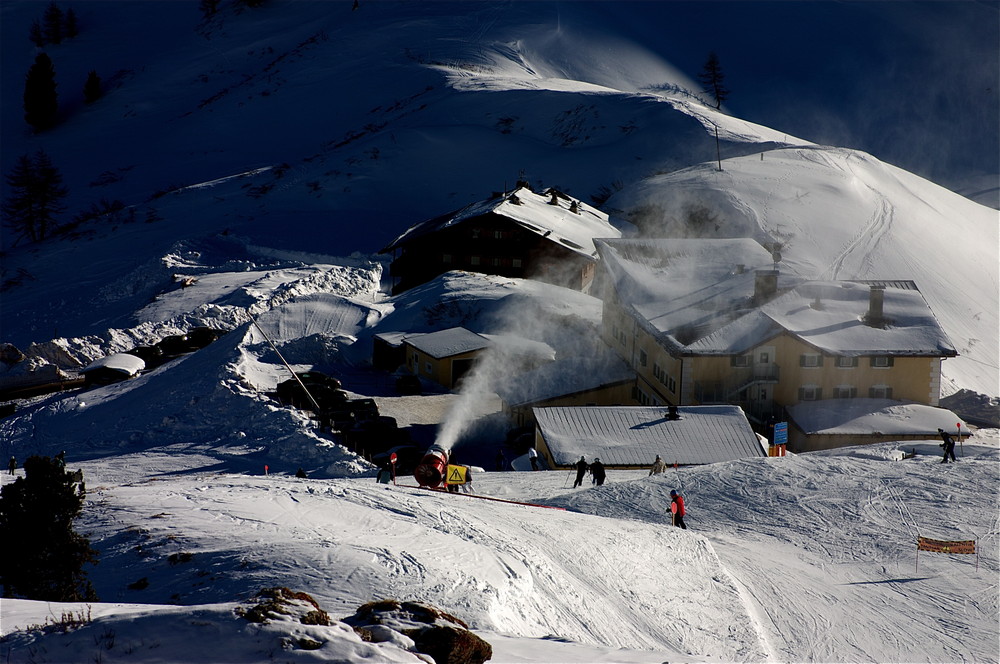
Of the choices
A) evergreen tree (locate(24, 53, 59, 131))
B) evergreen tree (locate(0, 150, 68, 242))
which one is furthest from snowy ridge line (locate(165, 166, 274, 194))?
evergreen tree (locate(24, 53, 59, 131))

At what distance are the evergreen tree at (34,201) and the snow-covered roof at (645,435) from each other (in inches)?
2232

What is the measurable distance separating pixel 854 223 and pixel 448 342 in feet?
95.2

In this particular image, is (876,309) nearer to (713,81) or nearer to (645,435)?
(645,435)

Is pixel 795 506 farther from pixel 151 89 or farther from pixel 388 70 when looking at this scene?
pixel 151 89

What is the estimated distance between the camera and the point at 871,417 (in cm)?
3381

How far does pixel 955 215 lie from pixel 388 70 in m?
50.3

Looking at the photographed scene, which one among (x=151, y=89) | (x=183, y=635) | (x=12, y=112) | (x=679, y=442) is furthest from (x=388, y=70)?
(x=183, y=635)

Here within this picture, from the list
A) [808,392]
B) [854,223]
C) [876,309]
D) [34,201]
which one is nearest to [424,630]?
[808,392]

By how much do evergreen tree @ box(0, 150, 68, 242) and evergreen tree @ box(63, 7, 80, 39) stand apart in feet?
134

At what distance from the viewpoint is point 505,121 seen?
252 feet

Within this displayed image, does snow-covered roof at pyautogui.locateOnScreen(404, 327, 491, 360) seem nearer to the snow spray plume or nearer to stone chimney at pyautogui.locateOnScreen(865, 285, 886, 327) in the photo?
the snow spray plume

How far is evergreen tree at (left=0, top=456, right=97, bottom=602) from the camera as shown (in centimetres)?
1291

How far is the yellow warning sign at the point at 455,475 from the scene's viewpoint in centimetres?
2211

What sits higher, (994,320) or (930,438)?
(994,320)
